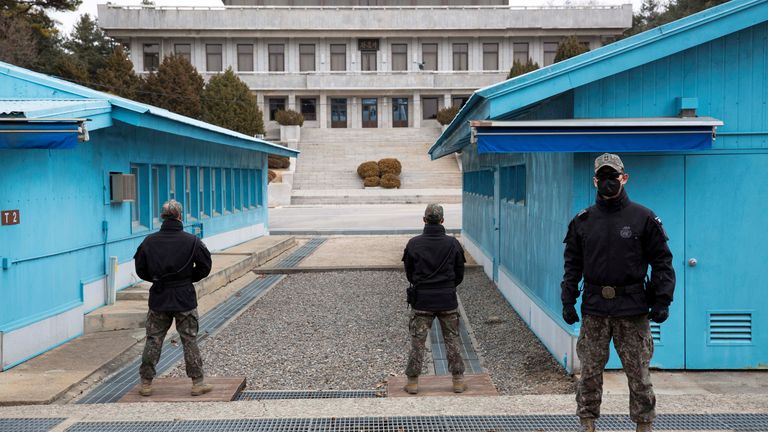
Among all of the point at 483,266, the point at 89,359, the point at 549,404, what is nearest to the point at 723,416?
the point at 549,404

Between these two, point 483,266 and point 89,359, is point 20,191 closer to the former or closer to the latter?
point 89,359

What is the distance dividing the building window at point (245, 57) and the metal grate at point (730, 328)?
197 ft

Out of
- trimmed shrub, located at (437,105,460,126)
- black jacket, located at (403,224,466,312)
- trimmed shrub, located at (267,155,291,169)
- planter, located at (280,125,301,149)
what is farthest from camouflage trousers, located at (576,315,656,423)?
trimmed shrub, located at (437,105,460,126)

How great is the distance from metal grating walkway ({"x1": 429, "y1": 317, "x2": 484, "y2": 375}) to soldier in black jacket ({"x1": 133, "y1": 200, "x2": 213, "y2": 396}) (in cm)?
272

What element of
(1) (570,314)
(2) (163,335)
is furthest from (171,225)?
(1) (570,314)

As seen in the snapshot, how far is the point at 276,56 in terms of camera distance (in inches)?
2517

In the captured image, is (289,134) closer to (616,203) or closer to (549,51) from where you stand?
(549,51)

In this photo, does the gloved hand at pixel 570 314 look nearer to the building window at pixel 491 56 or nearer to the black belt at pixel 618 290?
the black belt at pixel 618 290

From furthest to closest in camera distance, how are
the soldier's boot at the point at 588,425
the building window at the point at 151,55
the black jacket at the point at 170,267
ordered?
the building window at the point at 151,55
the black jacket at the point at 170,267
the soldier's boot at the point at 588,425

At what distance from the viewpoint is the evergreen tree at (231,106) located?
48406mm

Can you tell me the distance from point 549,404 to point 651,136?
273cm

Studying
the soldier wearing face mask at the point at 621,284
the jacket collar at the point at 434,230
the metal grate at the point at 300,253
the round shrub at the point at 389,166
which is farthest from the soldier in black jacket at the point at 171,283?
the round shrub at the point at 389,166

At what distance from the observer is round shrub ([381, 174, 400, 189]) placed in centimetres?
4444

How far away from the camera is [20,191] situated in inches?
322
